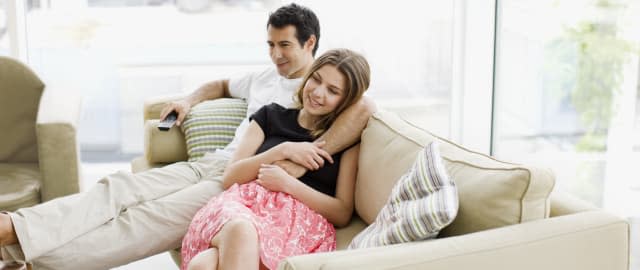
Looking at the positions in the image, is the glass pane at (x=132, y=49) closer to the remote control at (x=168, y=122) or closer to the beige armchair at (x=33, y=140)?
the beige armchair at (x=33, y=140)

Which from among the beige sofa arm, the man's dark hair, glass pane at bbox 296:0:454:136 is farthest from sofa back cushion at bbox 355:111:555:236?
glass pane at bbox 296:0:454:136

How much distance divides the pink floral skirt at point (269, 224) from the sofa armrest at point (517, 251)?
1.33 feet

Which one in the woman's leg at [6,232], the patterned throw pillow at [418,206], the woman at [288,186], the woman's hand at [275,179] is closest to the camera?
the patterned throw pillow at [418,206]

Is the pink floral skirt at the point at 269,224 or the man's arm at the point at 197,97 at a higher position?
the man's arm at the point at 197,97

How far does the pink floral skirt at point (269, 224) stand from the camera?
79.5 inches

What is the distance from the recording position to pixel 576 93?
10.4 ft

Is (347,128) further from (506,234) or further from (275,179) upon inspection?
(506,234)

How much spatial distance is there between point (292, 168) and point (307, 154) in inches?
2.4

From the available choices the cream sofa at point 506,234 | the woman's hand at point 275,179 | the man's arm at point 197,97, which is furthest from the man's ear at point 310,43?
the cream sofa at point 506,234

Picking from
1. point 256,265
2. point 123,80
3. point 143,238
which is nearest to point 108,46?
point 123,80

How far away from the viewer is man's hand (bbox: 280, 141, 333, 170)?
7.66 ft

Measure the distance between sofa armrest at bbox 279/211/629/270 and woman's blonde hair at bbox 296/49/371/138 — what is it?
763 millimetres

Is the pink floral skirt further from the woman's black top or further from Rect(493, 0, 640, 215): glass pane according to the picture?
Rect(493, 0, 640, 215): glass pane

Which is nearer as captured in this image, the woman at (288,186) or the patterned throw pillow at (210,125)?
the woman at (288,186)
